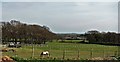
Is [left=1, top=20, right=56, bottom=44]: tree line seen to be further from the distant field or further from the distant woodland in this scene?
the distant field

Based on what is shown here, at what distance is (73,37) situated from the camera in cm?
10575

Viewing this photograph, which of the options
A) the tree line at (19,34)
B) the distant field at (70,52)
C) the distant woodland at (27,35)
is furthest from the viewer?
the distant woodland at (27,35)

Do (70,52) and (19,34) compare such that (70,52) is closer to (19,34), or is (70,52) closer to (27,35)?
(19,34)

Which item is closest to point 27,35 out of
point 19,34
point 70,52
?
point 19,34

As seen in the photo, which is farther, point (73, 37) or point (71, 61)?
point (73, 37)

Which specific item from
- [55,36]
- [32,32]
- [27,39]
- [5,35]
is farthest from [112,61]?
[55,36]

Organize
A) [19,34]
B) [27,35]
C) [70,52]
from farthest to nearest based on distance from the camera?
[27,35]
[19,34]
[70,52]

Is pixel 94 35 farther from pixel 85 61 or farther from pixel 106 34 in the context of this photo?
pixel 85 61

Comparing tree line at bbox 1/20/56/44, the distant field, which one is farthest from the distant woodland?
the distant field

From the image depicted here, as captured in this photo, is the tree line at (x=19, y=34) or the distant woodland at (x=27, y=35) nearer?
the tree line at (x=19, y=34)

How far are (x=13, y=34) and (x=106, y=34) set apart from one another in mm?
28125

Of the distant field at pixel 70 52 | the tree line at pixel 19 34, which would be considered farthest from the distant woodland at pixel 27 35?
the distant field at pixel 70 52

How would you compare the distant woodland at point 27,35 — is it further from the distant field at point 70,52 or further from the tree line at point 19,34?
the distant field at point 70,52

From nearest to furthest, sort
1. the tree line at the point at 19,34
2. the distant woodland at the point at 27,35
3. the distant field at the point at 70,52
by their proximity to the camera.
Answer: the distant field at the point at 70,52
the tree line at the point at 19,34
the distant woodland at the point at 27,35
